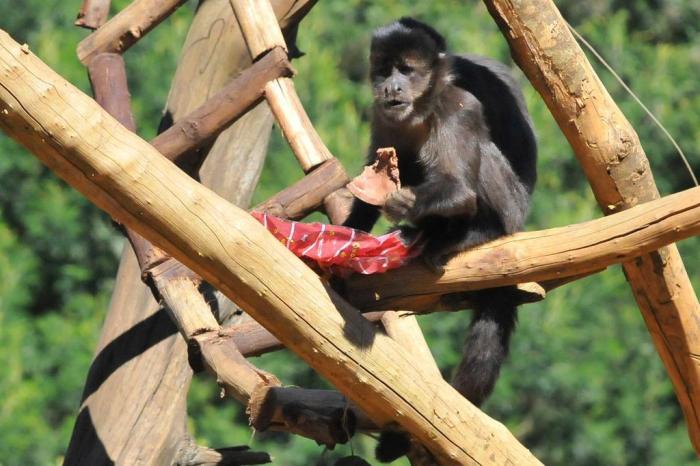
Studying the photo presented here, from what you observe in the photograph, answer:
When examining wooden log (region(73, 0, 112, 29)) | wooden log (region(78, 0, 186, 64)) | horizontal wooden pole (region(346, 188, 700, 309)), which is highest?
wooden log (region(73, 0, 112, 29))

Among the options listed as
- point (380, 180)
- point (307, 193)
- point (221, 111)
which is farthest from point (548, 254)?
point (221, 111)

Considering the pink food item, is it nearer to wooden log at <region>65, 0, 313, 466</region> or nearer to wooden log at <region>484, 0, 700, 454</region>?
wooden log at <region>484, 0, 700, 454</region>

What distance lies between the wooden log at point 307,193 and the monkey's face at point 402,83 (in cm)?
35

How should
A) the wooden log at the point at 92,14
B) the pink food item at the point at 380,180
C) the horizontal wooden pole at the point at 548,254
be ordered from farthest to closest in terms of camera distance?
1. the wooden log at the point at 92,14
2. the pink food item at the point at 380,180
3. the horizontal wooden pole at the point at 548,254

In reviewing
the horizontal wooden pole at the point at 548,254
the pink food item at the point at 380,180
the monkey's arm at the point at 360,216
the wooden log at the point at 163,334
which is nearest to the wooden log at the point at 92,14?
the wooden log at the point at 163,334

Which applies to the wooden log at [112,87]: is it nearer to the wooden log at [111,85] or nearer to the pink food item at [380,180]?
the wooden log at [111,85]

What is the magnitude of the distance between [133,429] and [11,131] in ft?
7.35

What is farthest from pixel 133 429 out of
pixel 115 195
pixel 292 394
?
pixel 115 195

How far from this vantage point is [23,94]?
3145 millimetres

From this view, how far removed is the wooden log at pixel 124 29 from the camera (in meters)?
5.41

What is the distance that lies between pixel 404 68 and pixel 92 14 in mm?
1675

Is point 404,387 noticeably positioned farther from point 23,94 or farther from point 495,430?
point 23,94

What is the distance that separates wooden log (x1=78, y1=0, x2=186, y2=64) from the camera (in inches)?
213

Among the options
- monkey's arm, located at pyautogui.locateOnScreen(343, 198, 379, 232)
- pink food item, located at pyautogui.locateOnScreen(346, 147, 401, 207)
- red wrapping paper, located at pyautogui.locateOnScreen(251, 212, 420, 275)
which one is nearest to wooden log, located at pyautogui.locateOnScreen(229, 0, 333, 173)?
monkey's arm, located at pyautogui.locateOnScreen(343, 198, 379, 232)
